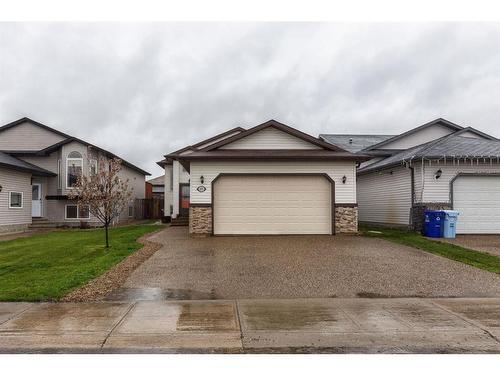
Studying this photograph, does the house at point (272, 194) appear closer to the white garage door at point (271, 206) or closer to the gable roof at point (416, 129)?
the white garage door at point (271, 206)

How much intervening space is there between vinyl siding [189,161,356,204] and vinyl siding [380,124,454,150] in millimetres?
9440

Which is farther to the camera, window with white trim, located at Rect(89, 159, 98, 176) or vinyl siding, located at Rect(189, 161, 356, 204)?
window with white trim, located at Rect(89, 159, 98, 176)

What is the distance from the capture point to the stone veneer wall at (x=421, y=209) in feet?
49.4

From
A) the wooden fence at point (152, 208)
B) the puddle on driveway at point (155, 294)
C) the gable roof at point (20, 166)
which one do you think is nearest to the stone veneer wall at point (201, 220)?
the puddle on driveway at point (155, 294)

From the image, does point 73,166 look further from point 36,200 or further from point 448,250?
point 448,250

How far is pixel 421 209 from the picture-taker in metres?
15.2

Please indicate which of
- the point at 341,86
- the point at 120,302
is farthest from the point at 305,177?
the point at 341,86

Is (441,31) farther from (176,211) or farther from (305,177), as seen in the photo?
(176,211)

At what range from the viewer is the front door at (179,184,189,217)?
23228 mm

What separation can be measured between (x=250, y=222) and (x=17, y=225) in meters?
13.5

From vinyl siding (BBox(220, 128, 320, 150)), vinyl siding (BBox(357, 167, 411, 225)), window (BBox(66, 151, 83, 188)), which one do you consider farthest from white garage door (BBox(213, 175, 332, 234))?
window (BBox(66, 151, 83, 188))

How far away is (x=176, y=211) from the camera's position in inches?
907

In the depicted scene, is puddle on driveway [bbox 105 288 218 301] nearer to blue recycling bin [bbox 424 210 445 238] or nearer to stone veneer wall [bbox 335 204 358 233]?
stone veneer wall [bbox 335 204 358 233]

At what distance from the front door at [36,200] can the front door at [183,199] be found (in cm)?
836
